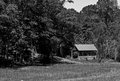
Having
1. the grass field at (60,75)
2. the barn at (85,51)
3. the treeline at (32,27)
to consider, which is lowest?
the barn at (85,51)

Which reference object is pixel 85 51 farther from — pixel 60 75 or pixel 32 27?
pixel 60 75

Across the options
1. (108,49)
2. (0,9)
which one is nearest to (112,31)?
(108,49)

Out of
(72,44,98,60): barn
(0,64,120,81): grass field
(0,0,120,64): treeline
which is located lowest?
(72,44,98,60): barn

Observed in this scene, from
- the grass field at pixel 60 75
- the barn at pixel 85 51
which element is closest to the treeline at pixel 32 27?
the grass field at pixel 60 75

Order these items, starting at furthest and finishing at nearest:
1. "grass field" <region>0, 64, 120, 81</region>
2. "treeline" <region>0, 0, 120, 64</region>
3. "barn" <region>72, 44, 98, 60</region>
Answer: "barn" <region>72, 44, 98, 60</region> → "treeline" <region>0, 0, 120, 64</region> → "grass field" <region>0, 64, 120, 81</region>

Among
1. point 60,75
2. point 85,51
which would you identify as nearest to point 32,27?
point 60,75

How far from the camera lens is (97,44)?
59.5 m

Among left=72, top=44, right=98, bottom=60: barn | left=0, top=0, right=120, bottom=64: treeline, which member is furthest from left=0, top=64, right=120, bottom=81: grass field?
left=72, top=44, right=98, bottom=60: barn

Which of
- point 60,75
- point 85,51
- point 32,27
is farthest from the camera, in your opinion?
point 85,51

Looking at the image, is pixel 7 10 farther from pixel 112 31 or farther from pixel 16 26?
pixel 112 31

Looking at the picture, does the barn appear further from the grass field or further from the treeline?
the grass field

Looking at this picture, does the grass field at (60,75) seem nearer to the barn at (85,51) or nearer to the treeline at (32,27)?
the treeline at (32,27)

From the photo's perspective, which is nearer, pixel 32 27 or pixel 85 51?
pixel 32 27

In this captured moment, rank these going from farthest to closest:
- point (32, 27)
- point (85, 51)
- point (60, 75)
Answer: point (85, 51) → point (32, 27) → point (60, 75)
